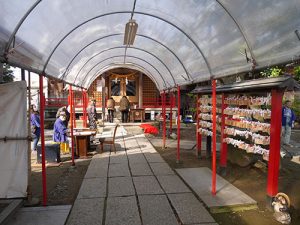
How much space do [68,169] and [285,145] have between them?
323 inches

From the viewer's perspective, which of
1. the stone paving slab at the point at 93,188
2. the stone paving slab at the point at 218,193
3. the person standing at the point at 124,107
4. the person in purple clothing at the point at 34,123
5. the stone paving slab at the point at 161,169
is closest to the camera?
the stone paving slab at the point at 218,193

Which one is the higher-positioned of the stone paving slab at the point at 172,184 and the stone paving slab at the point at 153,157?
the stone paving slab at the point at 153,157

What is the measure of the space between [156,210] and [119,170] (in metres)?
2.90

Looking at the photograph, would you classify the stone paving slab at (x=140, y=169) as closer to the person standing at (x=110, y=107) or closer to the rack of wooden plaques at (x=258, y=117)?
the rack of wooden plaques at (x=258, y=117)

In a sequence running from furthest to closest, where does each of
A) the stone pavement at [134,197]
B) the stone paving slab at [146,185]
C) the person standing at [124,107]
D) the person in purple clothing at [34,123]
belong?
the person standing at [124,107] < the person in purple clothing at [34,123] < the stone paving slab at [146,185] < the stone pavement at [134,197]

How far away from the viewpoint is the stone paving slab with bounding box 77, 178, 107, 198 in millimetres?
5801

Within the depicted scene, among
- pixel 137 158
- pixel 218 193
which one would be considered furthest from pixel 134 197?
pixel 137 158

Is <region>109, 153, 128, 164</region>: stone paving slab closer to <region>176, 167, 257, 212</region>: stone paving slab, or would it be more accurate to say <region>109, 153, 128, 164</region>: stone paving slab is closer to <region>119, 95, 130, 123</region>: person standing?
<region>176, 167, 257, 212</region>: stone paving slab

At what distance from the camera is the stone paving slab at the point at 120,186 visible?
19.3 ft

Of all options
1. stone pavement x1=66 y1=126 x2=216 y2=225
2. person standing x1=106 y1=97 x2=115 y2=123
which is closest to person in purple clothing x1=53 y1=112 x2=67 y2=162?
stone pavement x1=66 y1=126 x2=216 y2=225

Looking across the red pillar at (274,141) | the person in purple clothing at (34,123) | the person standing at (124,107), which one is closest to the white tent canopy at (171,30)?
the red pillar at (274,141)

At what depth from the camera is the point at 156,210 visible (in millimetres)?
5023

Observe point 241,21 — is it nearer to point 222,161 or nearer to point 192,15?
point 192,15

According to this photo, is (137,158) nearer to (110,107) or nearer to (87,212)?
(87,212)
